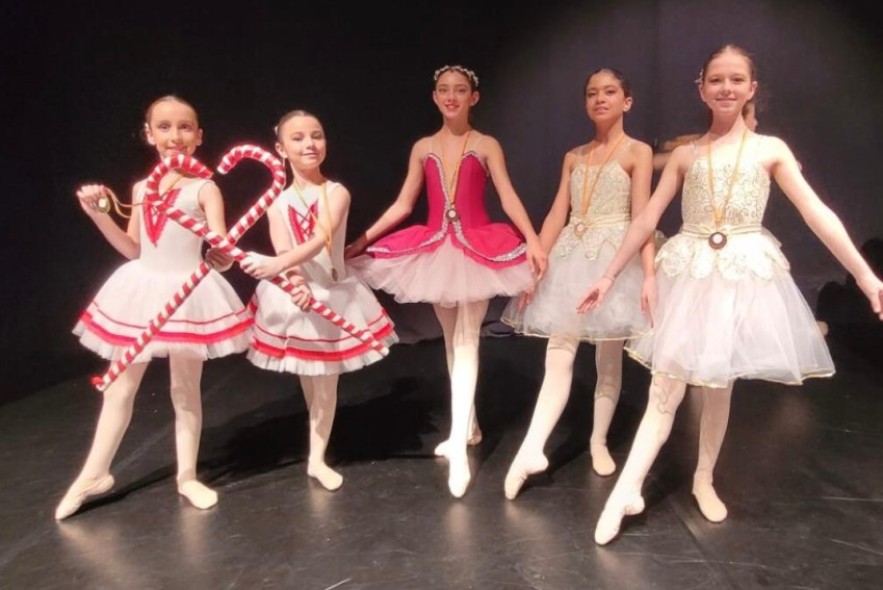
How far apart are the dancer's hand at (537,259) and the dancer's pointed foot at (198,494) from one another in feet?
3.48

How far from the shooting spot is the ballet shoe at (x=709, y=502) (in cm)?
186

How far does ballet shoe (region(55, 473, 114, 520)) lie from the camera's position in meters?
1.92

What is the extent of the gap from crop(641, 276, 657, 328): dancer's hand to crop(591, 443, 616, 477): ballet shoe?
550mm

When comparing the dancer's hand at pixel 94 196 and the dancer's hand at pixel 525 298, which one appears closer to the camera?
the dancer's hand at pixel 94 196

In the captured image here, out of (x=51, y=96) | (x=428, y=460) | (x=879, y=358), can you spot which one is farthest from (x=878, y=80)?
(x=51, y=96)

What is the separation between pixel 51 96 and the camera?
3023mm

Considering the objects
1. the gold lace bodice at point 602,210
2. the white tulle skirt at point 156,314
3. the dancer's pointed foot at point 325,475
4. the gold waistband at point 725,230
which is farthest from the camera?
the dancer's pointed foot at point 325,475

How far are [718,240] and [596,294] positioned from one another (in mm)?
306

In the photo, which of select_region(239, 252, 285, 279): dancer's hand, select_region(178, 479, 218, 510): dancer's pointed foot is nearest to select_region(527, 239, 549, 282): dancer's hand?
select_region(239, 252, 285, 279): dancer's hand

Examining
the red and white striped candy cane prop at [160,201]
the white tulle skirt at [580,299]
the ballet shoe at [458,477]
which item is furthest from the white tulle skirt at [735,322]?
the red and white striped candy cane prop at [160,201]

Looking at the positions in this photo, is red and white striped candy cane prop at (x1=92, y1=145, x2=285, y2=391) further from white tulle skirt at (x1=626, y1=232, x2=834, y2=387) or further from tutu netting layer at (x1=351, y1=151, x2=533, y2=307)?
white tulle skirt at (x1=626, y1=232, x2=834, y2=387)

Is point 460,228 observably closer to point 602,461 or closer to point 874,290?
point 602,461

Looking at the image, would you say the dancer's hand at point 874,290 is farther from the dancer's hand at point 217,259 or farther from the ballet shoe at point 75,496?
the ballet shoe at point 75,496

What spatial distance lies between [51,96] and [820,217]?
2.87 m
